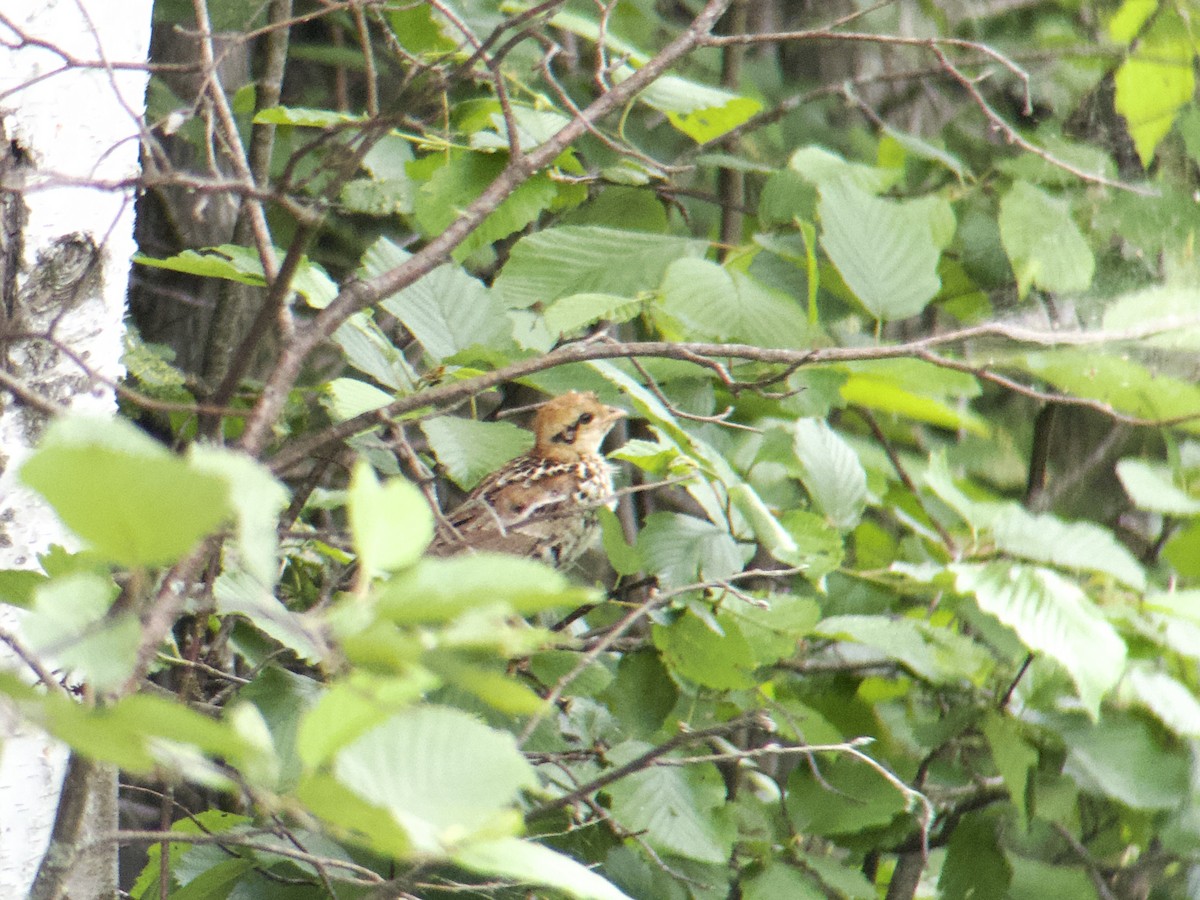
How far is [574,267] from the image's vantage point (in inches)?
92.0

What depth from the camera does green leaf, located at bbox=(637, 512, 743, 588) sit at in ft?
6.48

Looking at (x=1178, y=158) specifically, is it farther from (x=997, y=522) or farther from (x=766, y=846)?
(x=766, y=846)

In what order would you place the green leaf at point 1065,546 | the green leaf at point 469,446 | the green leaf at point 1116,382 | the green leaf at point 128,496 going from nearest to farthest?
the green leaf at point 128,496 → the green leaf at point 469,446 → the green leaf at point 1116,382 → the green leaf at point 1065,546

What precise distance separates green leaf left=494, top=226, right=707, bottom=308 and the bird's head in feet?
2.66

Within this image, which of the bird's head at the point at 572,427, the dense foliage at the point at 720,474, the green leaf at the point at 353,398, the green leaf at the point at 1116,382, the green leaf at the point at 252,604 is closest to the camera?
the green leaf at the point at 252,604

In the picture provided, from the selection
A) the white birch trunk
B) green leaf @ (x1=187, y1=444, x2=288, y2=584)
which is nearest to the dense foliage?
green leaf @ (x1=187, y1=444, x2=288, y2=584)

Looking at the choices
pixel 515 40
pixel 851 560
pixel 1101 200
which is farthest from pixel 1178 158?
pixel 515 40

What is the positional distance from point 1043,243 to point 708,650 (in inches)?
46.5

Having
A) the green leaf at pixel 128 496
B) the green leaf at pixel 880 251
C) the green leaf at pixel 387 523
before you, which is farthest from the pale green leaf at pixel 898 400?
the green leaf at pixel 128 496

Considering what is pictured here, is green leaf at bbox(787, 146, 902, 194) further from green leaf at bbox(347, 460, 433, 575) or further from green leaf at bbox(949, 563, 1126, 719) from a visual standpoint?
green leaf at bbox(347, 460, 433, 575)

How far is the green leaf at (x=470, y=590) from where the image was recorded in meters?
0.62

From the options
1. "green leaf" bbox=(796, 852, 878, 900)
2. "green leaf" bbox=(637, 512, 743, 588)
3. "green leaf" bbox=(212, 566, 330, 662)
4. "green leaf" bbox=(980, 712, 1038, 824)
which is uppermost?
→ "green leaf" bbox=(212, 566, 330, 662)

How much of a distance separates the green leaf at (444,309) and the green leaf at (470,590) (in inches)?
54.5

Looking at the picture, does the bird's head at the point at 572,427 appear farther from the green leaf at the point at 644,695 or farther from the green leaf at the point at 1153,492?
the green leaf at the point at 1153,492
